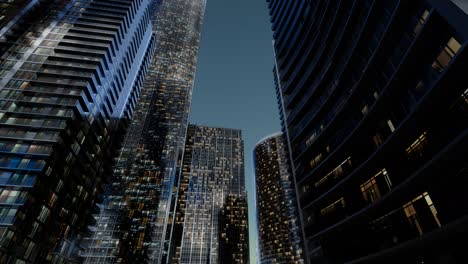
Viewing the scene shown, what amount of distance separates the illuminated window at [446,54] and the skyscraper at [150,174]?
354 feet

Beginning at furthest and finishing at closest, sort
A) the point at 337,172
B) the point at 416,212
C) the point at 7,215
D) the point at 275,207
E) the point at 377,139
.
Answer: the point at 275,207 → the point at 7,215 → the point at 337,172 → the point at 377,139 → the point at 416,212

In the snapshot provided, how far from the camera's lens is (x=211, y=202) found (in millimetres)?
161125

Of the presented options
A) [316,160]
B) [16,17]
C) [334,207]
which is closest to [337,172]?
[334,207]

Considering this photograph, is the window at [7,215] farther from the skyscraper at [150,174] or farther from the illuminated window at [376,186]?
the skyscraper at [150,174]

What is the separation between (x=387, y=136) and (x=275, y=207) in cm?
16255

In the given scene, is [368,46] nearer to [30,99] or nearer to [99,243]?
[30,99]

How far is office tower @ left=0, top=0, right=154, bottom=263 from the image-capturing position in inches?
1563

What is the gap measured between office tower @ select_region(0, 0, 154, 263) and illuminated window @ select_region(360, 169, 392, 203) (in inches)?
1874

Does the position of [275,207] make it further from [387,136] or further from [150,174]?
[387,136]

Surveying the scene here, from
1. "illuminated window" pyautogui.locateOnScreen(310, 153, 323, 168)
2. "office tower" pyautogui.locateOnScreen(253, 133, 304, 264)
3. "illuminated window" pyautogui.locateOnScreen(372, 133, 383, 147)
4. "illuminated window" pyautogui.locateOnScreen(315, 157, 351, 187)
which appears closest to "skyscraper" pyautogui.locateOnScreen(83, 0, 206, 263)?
"office tower" pyautogui.locateOnScreen(253, 133, 304, 264)

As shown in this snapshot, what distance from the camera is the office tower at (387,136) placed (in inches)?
553

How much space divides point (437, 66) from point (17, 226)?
176 ft

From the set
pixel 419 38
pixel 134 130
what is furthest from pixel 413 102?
pixel 134 130

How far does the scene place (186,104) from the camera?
160 metres
